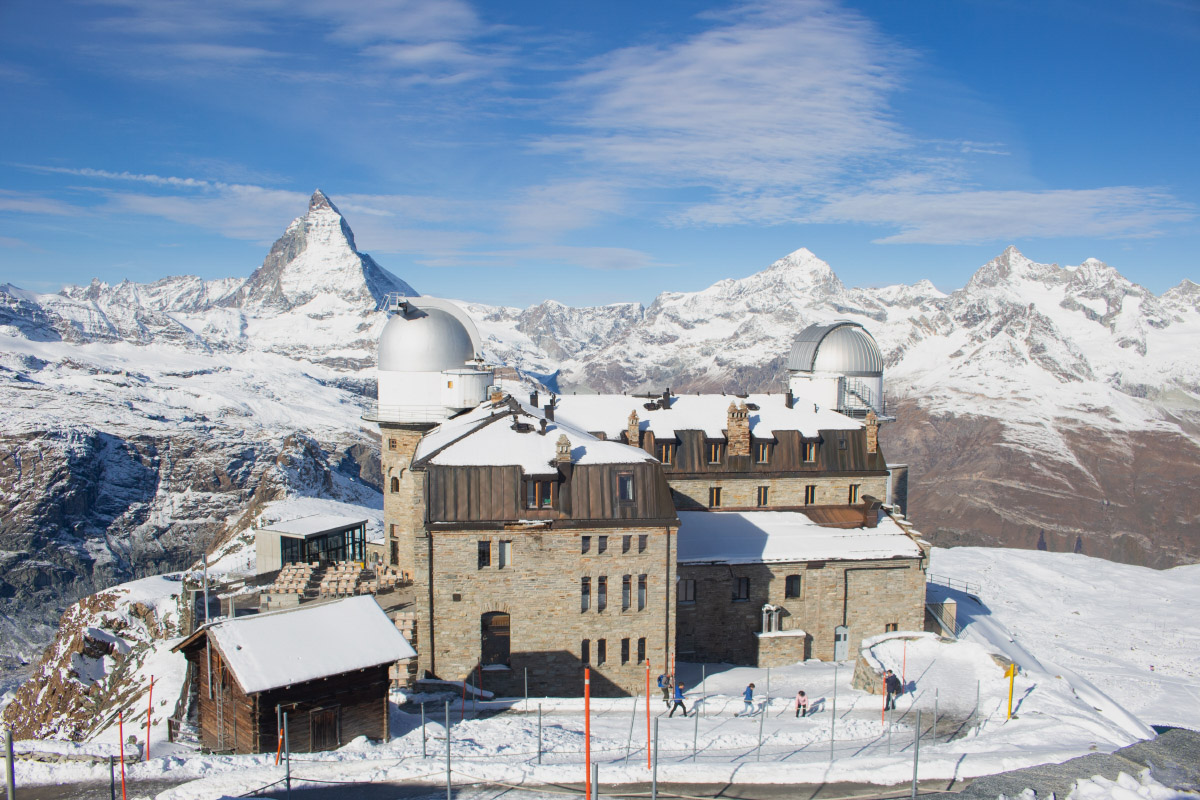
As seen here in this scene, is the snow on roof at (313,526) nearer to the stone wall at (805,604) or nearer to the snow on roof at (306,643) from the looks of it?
the stone wall at (805,604)

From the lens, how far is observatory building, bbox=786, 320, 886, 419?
6272cm

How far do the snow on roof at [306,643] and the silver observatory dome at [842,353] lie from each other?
142ft

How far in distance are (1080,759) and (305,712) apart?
2489 centimetres

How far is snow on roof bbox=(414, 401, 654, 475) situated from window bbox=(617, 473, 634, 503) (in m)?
0.71

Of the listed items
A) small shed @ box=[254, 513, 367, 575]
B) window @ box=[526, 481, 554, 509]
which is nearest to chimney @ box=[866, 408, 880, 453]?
window @ box=[526, 481, 554, 509]

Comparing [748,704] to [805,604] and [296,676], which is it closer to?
[805,604]

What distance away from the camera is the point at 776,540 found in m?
48.4

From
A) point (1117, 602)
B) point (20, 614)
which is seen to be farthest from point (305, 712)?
point (20, 614)

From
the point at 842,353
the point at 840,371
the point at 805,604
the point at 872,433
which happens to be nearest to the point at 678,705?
the point at 805,604

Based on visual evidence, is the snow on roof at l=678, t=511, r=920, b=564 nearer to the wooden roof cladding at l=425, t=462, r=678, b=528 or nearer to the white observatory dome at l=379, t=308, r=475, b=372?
the wooden roof cladding at l=425, t=462, r=678, b=528

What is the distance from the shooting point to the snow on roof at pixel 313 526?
53094 millimetres

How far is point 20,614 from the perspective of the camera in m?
195

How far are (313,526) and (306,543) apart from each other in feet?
5.67

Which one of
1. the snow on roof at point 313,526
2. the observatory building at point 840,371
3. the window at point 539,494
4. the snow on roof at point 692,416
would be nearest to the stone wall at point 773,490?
the snow on roof at point 692,416
